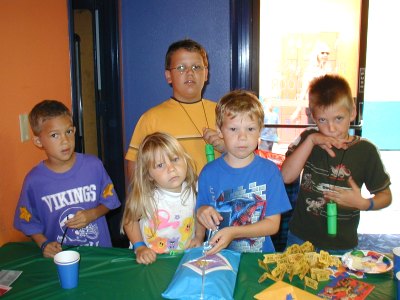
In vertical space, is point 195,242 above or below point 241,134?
below

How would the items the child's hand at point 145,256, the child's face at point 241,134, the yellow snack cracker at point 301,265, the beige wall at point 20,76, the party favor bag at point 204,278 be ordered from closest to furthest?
1. the party favor bag at point 204,278
2. the yellow snack cracker at point 301,265
3. the child's hand at point 145,256
4. the child's face at point 241,134
5. the beige wall at point 20,76

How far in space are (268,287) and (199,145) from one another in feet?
3.56

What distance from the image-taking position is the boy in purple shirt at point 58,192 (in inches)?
68.6

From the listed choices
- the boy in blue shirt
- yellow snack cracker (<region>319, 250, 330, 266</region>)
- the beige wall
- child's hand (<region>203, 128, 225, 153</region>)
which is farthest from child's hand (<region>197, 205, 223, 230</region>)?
the beige wall

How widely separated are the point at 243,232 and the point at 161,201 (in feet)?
1.33

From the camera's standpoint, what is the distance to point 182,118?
2.19 meters

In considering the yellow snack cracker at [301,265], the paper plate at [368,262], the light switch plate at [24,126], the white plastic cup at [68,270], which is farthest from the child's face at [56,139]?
the paper plate at [368,262]

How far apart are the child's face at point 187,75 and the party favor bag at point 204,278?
1.07m

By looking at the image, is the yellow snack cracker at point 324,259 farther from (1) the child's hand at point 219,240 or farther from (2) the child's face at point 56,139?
(2) the child's face at point 56,139

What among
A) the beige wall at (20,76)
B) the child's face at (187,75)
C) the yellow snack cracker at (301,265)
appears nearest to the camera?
the yellow snack cracker at (301,265)

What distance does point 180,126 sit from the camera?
217 centimetres

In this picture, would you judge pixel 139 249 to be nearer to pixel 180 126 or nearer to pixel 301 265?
pixel 301 265

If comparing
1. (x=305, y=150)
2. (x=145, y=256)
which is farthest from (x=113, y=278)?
(x=305, y=150)

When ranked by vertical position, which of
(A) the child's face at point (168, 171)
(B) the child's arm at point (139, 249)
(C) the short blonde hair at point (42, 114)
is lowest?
(B) the child's arm at point (139, 249)
